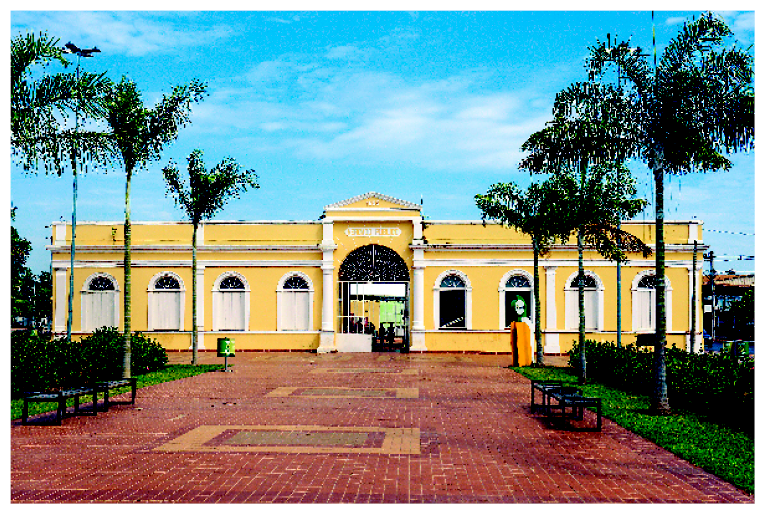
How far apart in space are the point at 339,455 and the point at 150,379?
10.1 m

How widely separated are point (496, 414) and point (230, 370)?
32.8ft

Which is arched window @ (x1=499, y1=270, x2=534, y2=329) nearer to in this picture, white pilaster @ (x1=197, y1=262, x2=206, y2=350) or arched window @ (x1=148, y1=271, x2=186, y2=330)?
white pilaster @ (x1=197, y1=262, x2=206, y2=350)

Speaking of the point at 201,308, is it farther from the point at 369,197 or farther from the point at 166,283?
the point at 369,197

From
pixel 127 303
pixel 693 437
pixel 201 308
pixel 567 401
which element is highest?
pixel 127 303

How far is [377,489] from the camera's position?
6934mm

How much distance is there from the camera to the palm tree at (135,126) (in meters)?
16.0

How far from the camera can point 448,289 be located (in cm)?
2752

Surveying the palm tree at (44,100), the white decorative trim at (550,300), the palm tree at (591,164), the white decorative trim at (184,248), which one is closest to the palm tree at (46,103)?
the palm tree at (44,100)

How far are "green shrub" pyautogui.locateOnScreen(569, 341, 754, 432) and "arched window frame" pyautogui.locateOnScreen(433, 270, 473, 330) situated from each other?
A: 9594 millimetres

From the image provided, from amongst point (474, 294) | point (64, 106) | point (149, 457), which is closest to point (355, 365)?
point (474, 294)

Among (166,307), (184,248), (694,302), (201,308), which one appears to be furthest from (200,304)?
(694,302)

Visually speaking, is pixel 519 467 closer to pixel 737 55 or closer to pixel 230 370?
pixel 737 55

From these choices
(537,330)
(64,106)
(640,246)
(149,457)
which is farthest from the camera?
(537,330)

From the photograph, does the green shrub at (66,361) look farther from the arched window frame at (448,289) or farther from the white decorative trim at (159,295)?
the arched window frame at (448,289)
